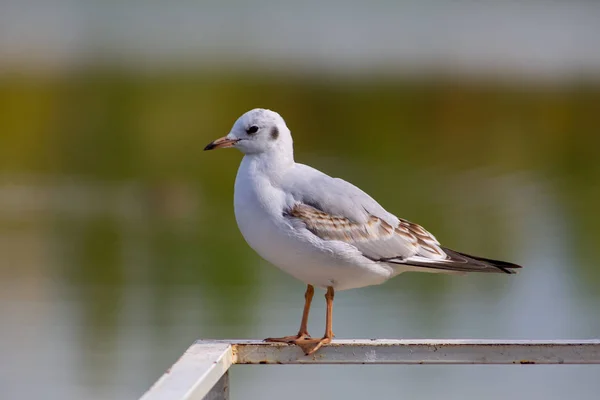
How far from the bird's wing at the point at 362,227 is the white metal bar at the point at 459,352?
652mm

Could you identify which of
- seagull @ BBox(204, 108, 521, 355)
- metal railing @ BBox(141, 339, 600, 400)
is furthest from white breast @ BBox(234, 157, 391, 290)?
metal railing @ BBox(141, 339, 600, 400)

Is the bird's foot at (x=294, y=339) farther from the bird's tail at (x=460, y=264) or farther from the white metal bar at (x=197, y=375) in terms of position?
the bird's tail at (x=460, y=264)

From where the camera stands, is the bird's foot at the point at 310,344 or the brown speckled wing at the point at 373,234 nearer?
the bird's foot at the point at 310,344

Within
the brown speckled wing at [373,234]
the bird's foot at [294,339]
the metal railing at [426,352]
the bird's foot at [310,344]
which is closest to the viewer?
the metal railing at [426,352]

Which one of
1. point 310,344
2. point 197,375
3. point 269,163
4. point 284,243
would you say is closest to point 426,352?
point 310,344

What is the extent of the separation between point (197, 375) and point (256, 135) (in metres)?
1.62

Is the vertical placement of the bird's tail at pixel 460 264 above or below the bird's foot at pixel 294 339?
above

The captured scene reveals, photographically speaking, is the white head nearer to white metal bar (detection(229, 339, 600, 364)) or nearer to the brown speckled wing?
the brown speckled wing

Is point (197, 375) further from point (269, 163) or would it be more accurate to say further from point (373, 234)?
point (373, 234)

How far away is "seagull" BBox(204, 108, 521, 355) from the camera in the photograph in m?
4.80

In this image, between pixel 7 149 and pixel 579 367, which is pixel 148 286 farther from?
pixel 7 149

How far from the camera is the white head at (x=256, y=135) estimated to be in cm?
511

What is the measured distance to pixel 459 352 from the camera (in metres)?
4.25

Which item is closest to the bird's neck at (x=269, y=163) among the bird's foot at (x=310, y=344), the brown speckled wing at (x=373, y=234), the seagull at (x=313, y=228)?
the seagull at (x=313, y=228)
